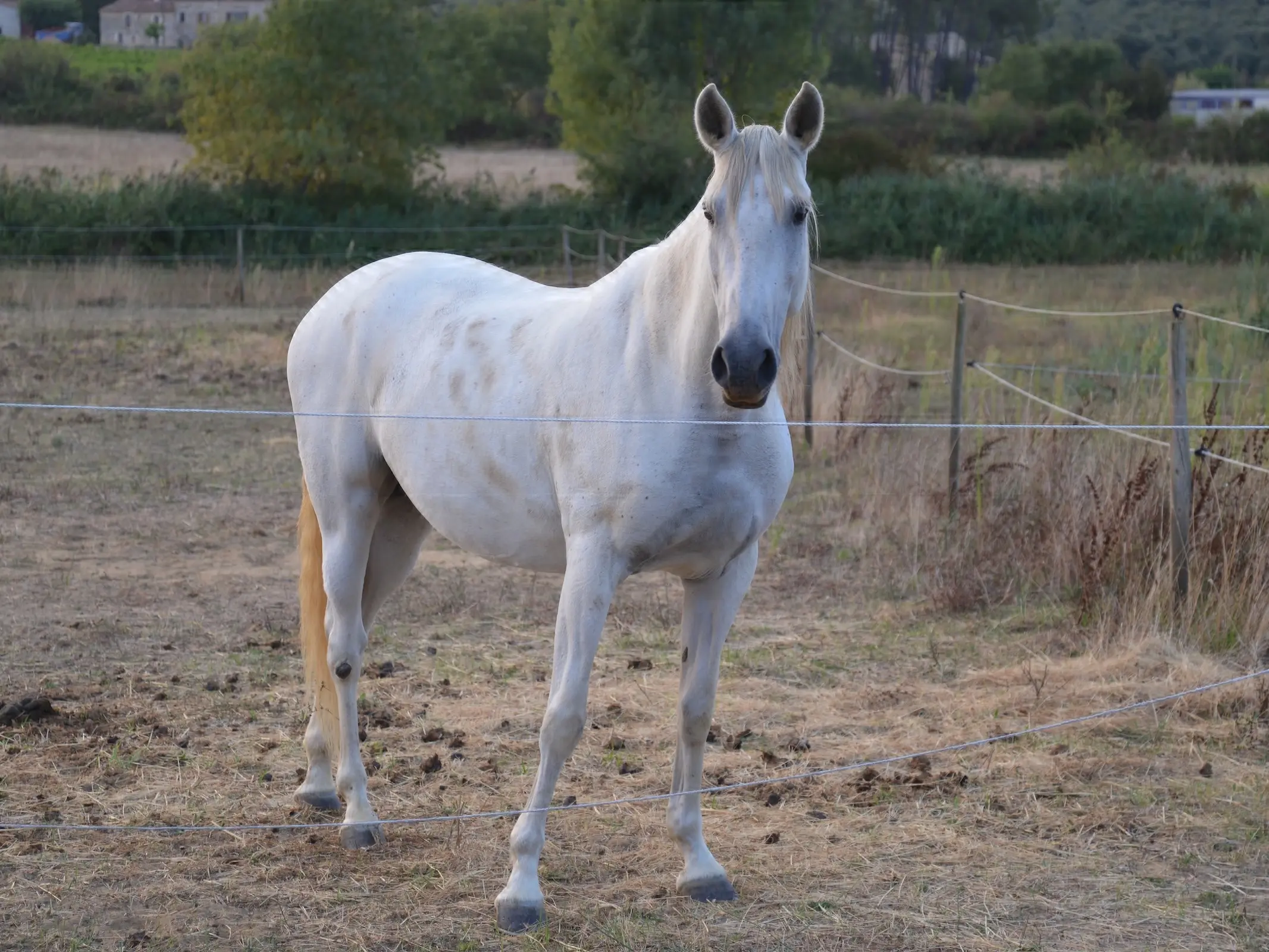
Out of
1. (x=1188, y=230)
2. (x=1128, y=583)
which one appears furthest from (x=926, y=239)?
(x=1128, y=583)

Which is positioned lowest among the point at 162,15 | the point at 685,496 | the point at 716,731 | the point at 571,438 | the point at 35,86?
the point at 716,731

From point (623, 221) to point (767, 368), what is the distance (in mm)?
24826

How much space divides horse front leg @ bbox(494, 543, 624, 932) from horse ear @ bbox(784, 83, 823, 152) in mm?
1124

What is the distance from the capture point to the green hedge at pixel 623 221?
77.9 feet

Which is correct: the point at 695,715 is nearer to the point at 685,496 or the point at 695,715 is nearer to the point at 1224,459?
the point at 685,496

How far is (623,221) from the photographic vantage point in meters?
27.6

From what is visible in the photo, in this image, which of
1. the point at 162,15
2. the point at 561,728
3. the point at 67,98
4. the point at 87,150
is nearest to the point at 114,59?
the point at 67,98

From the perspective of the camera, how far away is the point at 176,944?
3.58m

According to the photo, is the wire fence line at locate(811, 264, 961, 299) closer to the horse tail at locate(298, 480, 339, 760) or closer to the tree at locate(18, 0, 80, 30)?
the horse tail at locate(298, 480, 339, 760)

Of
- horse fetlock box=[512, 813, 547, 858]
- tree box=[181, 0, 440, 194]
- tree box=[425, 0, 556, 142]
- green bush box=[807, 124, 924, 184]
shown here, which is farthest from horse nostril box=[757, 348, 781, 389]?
tree box=[425, 0, 556, 142]

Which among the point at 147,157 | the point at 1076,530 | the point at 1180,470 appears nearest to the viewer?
the point at 1180,470

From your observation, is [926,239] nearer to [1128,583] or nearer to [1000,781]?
[1128,583]

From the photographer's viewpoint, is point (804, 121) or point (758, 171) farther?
point (804, 121)

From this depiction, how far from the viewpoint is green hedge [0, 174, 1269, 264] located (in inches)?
934
